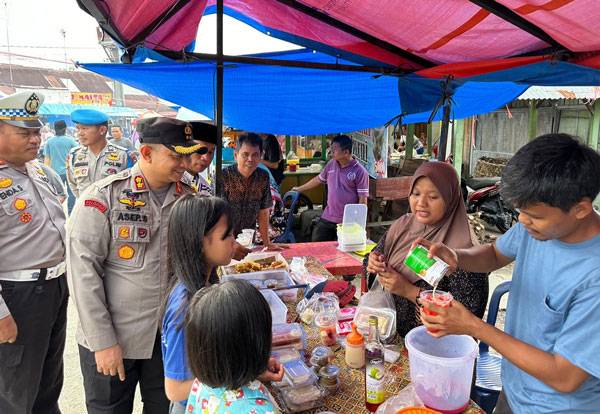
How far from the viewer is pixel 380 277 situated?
2.04m

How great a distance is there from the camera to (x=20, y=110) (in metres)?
2.43

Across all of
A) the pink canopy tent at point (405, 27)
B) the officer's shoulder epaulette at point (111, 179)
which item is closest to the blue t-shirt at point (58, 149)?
the pink canopy tent at point (405, 27)

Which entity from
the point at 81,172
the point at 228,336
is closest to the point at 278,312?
the point at 228,336

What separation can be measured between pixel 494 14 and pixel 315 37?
1.26 meters

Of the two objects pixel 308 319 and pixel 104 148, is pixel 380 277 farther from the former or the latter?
pixel 104 148

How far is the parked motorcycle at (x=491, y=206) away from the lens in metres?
7.73

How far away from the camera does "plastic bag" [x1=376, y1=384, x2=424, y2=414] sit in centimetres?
150

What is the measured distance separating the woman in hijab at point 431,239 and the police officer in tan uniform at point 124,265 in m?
1.13

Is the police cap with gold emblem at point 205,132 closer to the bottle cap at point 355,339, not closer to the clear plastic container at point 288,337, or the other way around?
the clear plastic container at point 288,337

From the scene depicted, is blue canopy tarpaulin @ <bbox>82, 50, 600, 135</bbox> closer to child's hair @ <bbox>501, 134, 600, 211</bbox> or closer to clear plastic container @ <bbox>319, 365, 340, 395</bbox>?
child's hair @ <bbox>501, 134, 600, 211</bbox>

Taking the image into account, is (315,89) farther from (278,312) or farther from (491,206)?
(491,206)

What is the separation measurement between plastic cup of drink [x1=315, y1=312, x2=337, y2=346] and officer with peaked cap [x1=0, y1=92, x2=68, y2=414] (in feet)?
5.36

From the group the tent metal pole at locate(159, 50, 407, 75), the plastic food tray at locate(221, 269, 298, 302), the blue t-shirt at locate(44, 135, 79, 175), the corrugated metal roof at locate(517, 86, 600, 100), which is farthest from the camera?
the corrugated metal roof at locate(517, 86, 600, 100)

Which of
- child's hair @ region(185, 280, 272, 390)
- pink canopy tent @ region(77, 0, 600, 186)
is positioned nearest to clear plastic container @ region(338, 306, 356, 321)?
child's hair @ region(185, 280, 272, 390)
